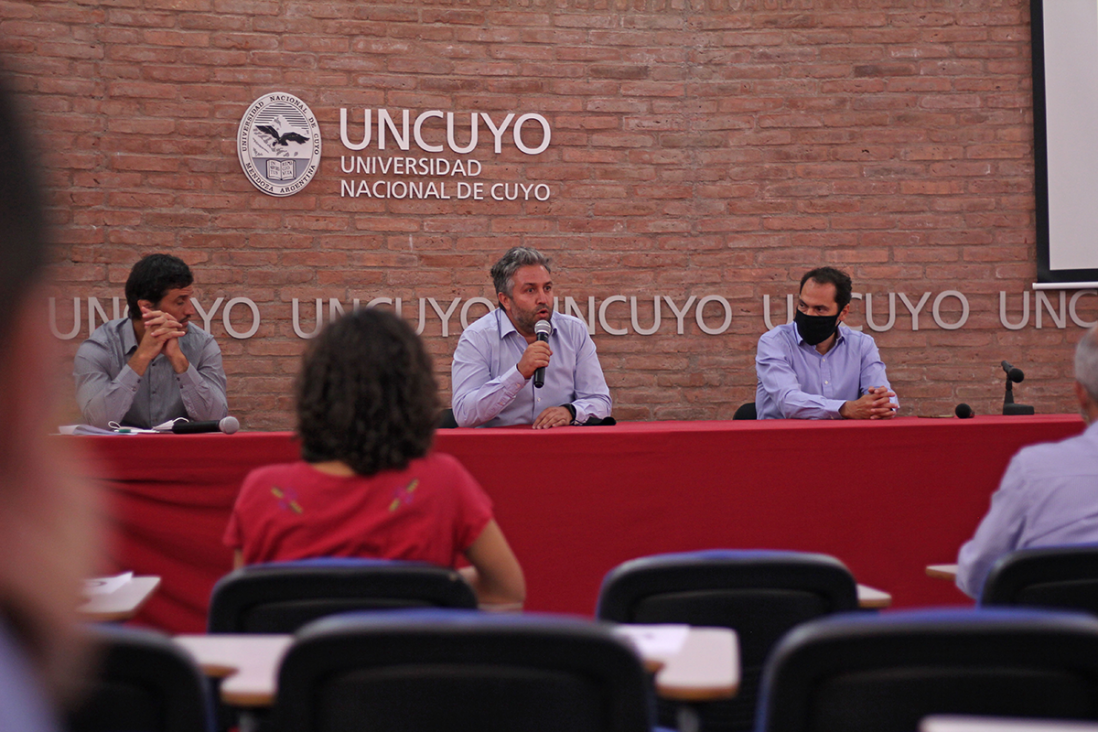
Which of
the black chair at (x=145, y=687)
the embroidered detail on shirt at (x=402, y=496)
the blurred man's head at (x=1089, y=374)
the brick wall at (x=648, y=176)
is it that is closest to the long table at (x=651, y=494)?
the blurred man's head at (x=1089, y=374)

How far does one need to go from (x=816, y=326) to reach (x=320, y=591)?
3236mm

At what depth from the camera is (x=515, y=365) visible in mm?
3910

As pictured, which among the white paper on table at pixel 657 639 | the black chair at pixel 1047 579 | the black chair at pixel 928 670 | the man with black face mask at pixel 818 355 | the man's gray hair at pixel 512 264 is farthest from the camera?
the man with black face mask at pixel 818 355

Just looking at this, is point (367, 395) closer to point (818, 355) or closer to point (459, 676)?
point (459, 676)

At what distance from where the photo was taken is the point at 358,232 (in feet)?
16.1

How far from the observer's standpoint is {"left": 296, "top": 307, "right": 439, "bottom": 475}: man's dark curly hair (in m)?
1.86

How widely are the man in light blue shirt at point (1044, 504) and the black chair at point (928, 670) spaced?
0.96 meters

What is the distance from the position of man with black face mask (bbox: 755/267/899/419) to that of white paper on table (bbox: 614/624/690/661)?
2768 mm

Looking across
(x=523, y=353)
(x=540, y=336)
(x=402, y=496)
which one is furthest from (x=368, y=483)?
(x=523, y=353)

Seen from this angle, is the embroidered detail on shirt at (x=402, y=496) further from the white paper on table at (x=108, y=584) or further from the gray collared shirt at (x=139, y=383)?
the gray collared shirt at (x=139, y=383)

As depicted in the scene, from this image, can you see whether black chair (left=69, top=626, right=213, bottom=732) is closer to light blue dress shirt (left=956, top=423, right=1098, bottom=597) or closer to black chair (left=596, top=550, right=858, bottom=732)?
black chair (left=596, top=550, right=858, bottom=732)

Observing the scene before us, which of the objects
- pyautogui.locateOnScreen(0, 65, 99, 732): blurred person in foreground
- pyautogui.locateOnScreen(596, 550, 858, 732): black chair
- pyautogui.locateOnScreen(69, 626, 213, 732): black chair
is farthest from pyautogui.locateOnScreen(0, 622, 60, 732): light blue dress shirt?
pyautogui.locateOnScreen(596, 550, 858, 732): black chair

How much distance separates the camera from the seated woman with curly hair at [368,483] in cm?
184

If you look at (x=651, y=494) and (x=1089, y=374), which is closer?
(x=1089, y=374)
